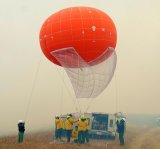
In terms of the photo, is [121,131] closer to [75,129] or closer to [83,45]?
[75,129]

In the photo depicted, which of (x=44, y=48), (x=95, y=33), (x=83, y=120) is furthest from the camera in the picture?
(x=44, y=48)

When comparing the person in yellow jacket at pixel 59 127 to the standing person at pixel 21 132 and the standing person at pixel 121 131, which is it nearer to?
the standing person at pixel 21 132

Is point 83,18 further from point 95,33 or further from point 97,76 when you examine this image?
point 97,76

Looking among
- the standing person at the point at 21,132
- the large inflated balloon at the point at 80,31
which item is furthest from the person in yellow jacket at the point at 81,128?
the large inflated balloon at the point at 80,31

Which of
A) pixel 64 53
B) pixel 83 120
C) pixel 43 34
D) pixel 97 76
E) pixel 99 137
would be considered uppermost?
pixel 43 34

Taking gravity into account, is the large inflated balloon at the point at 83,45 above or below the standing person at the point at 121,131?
above

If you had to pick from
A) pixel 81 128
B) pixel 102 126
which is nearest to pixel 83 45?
pixel 81 128

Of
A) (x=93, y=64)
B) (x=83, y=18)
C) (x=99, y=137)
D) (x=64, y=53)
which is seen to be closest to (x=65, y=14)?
(x=83, y=18)

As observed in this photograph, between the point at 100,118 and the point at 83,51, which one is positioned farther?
the point at 100,118
